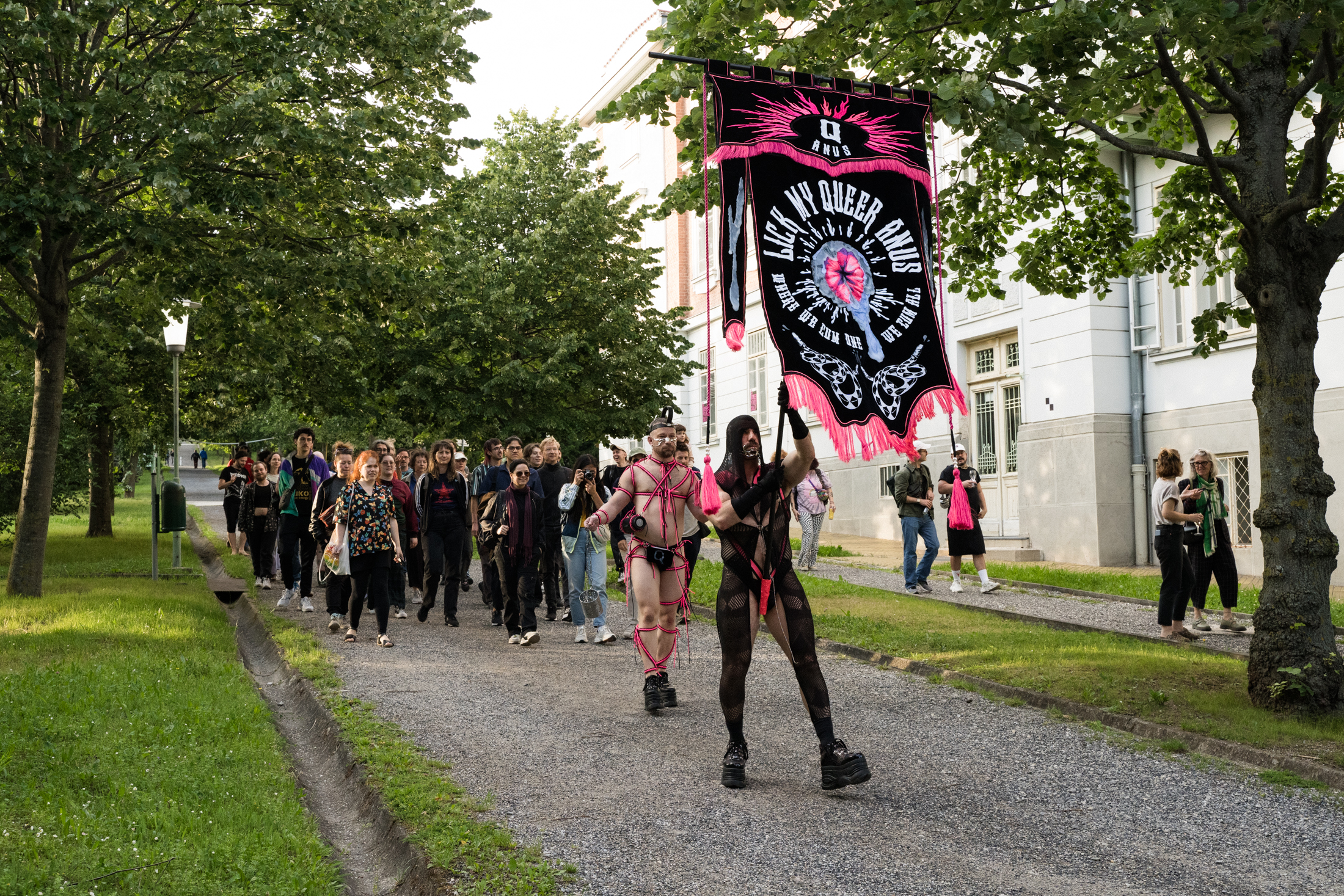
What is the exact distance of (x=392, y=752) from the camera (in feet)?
22.8

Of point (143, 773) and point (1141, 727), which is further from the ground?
point (143, 773)

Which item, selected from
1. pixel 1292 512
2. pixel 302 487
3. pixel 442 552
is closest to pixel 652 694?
pixel 1292 512

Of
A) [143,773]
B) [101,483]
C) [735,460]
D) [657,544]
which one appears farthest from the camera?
[101,483]

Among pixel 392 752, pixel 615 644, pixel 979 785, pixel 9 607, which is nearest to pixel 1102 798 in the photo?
pixel 979 785

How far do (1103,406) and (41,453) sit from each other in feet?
50.7

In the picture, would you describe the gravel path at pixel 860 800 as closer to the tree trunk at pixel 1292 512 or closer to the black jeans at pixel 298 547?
the tree trunk at pixel 1292 512

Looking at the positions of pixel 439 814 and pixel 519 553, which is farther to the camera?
pixel 519 553

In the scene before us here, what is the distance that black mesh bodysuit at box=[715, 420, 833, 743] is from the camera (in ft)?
21.3

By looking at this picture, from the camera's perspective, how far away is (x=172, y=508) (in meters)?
16.9

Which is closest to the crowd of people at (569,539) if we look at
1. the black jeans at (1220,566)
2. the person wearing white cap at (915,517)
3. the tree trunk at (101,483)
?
the person wearing white cap at (915,517)

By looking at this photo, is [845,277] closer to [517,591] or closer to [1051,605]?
[517,591]

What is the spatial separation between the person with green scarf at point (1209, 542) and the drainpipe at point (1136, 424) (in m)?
7.23

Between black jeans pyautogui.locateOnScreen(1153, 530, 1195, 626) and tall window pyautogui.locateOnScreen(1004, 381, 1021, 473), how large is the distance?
10293mm

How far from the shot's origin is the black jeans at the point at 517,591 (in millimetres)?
11812
